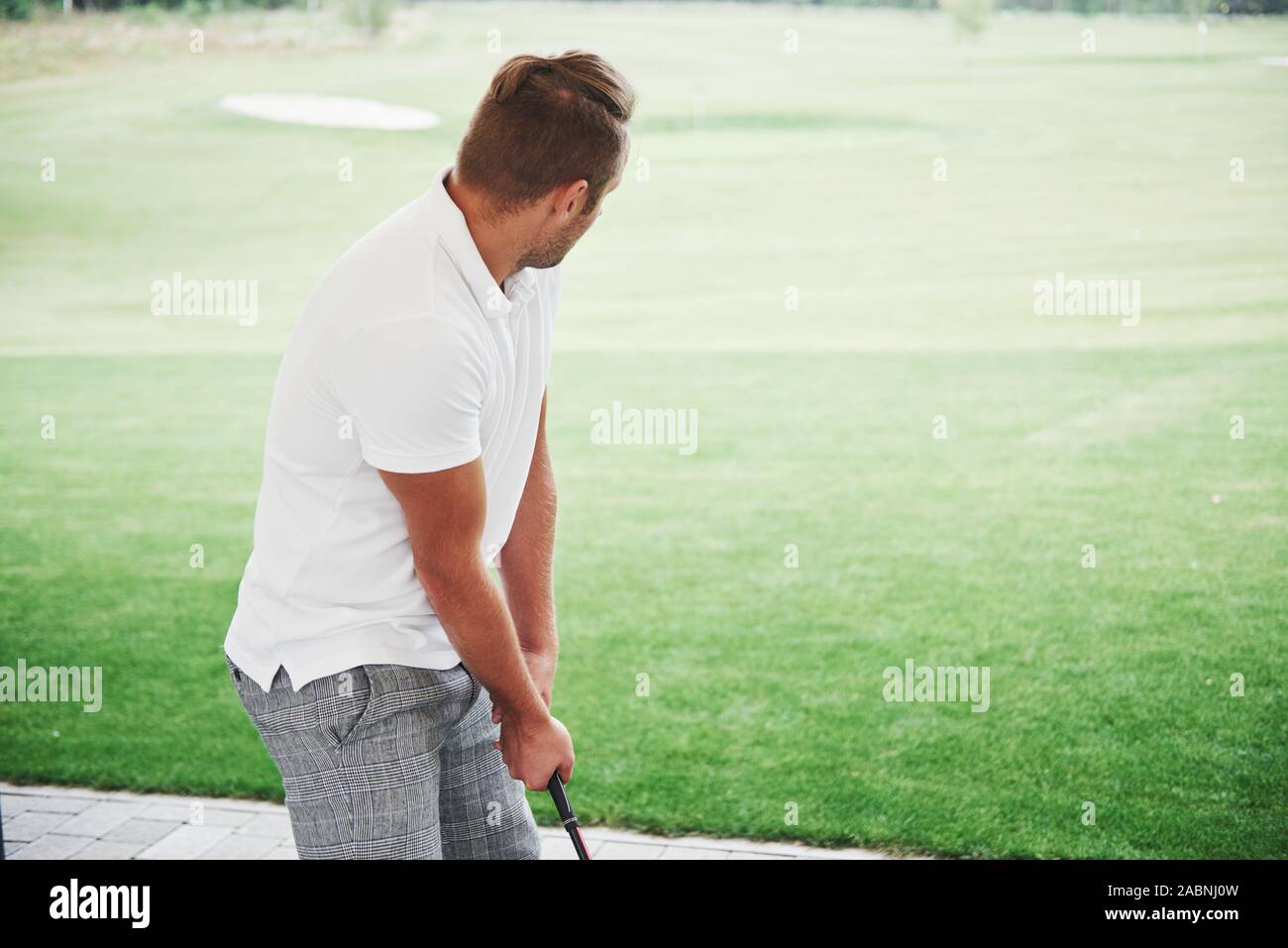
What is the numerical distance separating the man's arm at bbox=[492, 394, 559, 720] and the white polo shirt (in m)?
0.28

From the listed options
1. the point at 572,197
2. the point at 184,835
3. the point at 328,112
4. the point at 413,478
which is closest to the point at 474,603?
the point at 413,478

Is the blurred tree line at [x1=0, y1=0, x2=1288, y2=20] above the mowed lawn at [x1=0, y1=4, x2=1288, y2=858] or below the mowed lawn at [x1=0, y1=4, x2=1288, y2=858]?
above

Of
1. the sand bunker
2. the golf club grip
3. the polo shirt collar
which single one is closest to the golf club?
the golf club grip

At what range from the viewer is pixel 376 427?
1687mm

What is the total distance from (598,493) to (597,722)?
3237mm

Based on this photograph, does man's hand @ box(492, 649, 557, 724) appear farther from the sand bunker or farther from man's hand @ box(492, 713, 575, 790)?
the sand bunker

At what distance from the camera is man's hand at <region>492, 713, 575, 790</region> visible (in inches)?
77.9

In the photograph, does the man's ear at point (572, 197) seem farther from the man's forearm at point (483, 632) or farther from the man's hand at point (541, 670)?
the man's hand at point (541, 670)

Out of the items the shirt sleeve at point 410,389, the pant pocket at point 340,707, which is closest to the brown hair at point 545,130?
the shirt sleeve at point 410,389

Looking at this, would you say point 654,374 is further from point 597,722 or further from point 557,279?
point 557,279

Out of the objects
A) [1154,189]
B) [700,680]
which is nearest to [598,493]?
[700,680]

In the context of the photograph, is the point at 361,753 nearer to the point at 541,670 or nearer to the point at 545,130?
the point at 541,670

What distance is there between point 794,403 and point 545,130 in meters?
8.02

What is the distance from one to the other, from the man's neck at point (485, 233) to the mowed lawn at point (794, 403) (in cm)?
242
